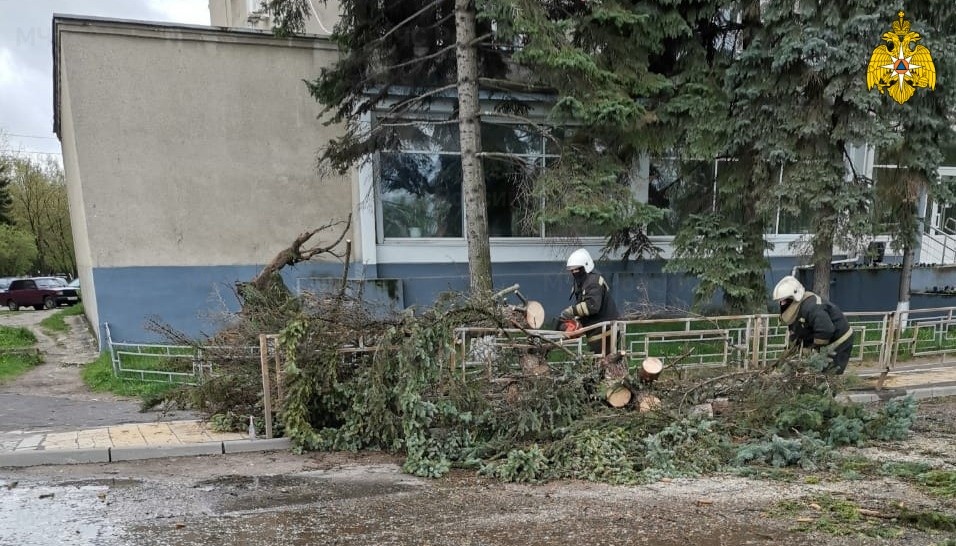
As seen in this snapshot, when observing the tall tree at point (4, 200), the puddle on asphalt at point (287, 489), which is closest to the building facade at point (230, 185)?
the puddle on asphalt at point (287, 489)

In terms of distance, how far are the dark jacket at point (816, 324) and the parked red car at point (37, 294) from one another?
27615 millimetres

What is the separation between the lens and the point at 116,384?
8516 mm

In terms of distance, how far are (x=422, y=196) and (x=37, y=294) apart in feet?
68.1

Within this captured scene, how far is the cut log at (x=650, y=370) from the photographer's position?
5.52m

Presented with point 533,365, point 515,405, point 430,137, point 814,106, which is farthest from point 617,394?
point 430,137

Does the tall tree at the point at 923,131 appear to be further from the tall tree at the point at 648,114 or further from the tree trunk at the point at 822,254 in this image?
the tall tree at the point at 648,114

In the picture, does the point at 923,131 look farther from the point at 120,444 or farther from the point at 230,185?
the point at 230,185

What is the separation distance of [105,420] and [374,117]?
743 centimetres

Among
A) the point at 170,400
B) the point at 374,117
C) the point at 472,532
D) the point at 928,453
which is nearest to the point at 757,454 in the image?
the point at 928,453

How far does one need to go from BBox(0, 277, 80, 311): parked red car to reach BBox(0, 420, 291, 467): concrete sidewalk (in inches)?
862

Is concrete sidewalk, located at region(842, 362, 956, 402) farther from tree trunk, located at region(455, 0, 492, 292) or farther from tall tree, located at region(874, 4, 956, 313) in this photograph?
Answer: tree trunk, located at region(455, 0, 492, 292)

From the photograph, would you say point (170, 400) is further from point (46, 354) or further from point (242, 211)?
point (46, 354)

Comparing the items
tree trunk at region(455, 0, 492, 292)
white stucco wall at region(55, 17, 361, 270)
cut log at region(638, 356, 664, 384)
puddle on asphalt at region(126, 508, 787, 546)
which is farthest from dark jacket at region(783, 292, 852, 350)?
white stucco wall at region(55, 17, 361, 270)

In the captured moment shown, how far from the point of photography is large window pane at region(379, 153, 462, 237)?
12.2 metres
